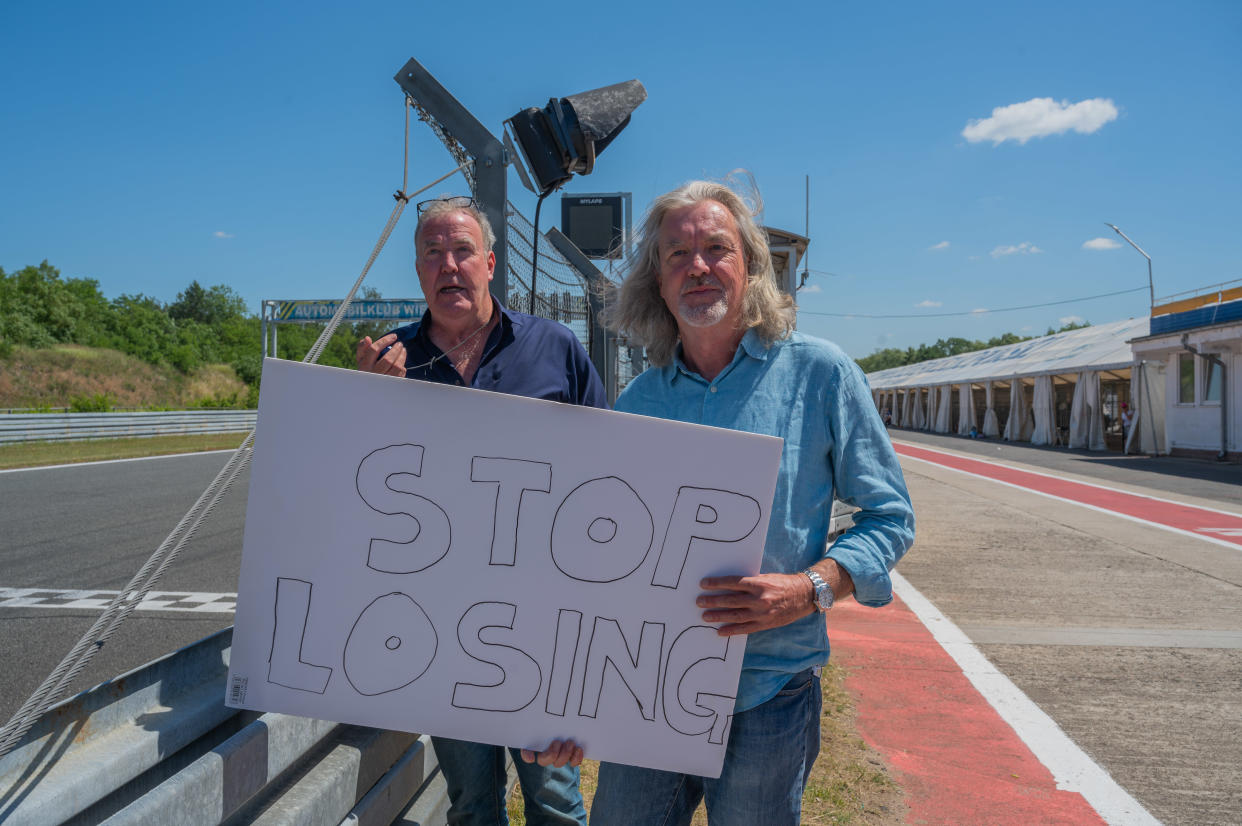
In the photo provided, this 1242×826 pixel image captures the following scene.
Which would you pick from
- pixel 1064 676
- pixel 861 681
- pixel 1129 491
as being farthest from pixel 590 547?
pixel 1129 491

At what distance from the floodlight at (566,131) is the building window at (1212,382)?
24745mm

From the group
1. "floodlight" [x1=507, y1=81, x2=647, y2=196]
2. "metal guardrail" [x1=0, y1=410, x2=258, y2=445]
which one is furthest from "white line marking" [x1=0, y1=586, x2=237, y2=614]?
"metal guardrail" [x1=0, y1=410, x2=258, y2=445]

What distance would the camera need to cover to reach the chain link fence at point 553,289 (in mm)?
4484

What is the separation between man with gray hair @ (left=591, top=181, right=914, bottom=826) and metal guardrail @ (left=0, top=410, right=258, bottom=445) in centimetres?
1952

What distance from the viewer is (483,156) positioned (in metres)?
3.33

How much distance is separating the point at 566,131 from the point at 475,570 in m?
2.30

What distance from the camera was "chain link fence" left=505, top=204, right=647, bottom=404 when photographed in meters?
4.48

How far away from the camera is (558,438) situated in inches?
70.7

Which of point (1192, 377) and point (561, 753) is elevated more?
point (1192, 377)

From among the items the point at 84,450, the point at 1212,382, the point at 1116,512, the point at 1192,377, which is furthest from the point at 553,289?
the point at 1192,377

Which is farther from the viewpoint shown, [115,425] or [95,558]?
[115,425]

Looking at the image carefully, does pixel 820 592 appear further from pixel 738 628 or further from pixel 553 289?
pixel 553 289

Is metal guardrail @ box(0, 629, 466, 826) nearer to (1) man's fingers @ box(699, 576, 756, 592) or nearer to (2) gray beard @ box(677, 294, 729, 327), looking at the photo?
(1) man's fingers @ box(699, 576, 756, 592)

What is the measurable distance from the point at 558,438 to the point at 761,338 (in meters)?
0.55
